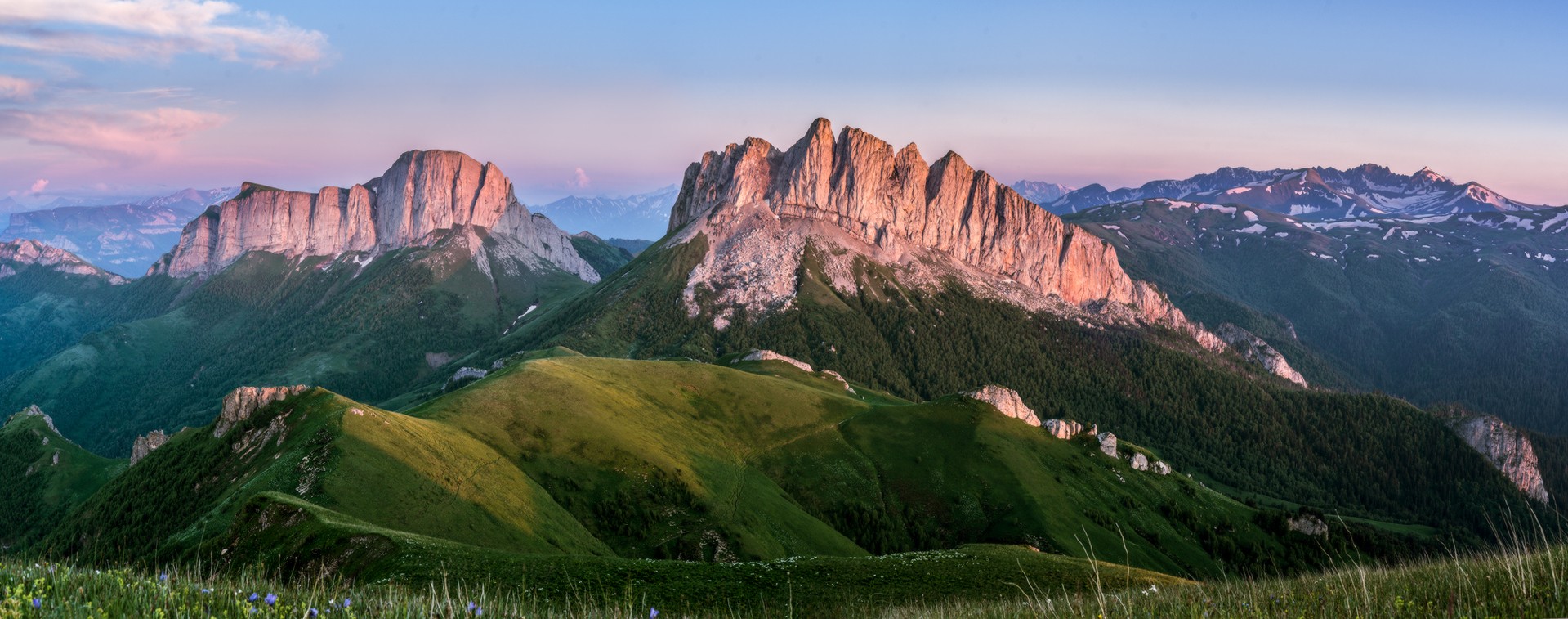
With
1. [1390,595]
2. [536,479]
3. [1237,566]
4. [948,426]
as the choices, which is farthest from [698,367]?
[1390,595]

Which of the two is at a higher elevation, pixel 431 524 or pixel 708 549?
pixel 431 524

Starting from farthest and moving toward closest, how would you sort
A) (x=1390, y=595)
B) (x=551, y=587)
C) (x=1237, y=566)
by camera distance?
(x=1237, y=566), (x=551, y=587), (x=1390, y=595)

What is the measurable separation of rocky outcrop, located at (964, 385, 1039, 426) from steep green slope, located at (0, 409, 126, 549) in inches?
6762

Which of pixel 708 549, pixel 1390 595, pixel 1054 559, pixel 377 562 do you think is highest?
pixel 1390 595

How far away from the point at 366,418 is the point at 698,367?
→ 8534 centimetres

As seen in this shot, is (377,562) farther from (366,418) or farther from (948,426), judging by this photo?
(948,426)

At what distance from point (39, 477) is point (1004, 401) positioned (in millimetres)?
196344

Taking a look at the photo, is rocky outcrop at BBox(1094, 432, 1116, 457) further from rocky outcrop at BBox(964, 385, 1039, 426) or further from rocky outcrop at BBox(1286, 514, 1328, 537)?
rocky outcrop at BBox(1286, 514, 1328, 537)

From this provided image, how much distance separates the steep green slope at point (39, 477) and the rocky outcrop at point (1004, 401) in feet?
563

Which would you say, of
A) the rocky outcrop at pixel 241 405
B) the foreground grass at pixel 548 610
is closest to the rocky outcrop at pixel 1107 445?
the rocky outcrop at pixel 241 405

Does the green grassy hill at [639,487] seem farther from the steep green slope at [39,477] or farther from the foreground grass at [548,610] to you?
the steep green slope at [39,477]

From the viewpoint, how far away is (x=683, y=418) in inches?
5492

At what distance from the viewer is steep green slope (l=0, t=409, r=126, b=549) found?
438 feet

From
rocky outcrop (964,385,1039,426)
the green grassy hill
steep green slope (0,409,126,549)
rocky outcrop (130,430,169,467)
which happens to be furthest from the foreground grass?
rocky outcrop (964,385,1039,426)
